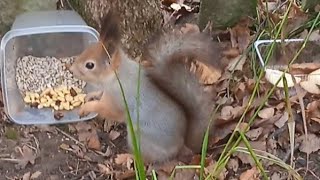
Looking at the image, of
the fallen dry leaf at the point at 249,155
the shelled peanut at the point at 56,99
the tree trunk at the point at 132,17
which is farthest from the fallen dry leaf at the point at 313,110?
the shelled peanut at the point at 56,99

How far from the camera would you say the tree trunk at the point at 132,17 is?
10.6ft

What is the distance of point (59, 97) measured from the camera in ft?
10.4

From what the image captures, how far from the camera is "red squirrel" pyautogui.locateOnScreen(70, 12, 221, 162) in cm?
258

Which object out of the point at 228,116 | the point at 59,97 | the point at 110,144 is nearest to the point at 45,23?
the point at 59,97

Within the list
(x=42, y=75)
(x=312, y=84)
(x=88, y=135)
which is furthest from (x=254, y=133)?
(x=42, y=75)

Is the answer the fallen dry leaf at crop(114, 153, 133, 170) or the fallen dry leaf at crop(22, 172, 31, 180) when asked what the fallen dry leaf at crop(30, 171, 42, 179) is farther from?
the fallen dry leaf at crop(114, 153, 133, 170)

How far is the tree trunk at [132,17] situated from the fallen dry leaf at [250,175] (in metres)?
0.81

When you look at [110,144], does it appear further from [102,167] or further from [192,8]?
[192,8]

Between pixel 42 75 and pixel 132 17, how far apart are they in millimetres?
445

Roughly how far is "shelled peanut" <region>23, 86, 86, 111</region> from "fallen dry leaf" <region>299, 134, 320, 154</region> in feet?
2.97

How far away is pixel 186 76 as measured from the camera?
259cm

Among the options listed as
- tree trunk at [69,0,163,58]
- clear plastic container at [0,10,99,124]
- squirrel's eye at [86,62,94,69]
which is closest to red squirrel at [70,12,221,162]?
squirrel's eye at [86,62,94,69]

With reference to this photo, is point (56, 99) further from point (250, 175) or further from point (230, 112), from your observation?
point (250, 175)

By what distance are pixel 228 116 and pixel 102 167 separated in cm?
51
